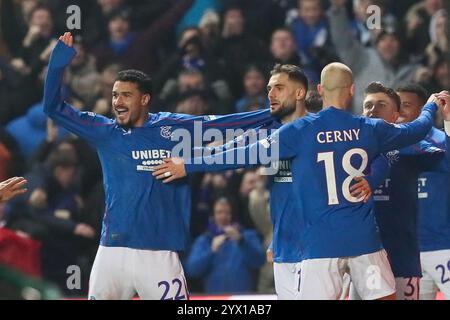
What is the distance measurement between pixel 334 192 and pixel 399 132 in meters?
0.59

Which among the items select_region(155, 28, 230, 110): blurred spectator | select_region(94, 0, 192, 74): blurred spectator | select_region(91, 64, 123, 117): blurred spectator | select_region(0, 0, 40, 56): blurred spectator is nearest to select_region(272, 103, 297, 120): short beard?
select_region(155, 28, 230, 110): blurred spectator

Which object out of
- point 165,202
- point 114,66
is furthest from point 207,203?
point 165,202

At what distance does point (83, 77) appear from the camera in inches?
483

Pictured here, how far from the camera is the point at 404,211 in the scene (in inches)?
333

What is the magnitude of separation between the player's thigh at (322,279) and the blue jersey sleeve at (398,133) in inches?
30.5

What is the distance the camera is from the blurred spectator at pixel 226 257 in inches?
439

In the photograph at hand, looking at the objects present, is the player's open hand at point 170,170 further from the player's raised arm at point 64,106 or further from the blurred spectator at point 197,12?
the blurred spectator at point 197,12

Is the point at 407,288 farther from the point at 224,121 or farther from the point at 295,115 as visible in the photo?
the point at 224,121

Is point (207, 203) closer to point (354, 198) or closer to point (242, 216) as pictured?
point (242, 216)

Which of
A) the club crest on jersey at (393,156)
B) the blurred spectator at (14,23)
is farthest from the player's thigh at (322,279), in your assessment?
the blurred spectator at (14,23)

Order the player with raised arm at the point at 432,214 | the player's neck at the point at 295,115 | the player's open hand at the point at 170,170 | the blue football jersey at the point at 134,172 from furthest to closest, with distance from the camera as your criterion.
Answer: the player with raised arm at the point at 432,214 → the player's neck at the point at 295,115 → the blue football jersey at the point at 134,172 → the player's open hand at the point at 170,170

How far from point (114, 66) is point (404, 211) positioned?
459cm

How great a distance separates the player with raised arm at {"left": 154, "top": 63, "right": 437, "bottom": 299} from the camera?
24.3ft

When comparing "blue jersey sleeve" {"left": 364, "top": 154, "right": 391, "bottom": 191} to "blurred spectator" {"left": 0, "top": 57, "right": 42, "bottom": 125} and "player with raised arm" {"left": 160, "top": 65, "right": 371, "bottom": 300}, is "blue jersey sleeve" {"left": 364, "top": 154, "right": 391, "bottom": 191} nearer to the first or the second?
"player with raised arm" {"left": 160, "top": 65, "right": 371, "bottom": 300}
